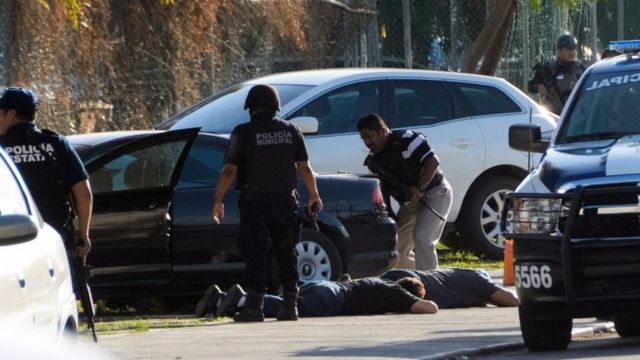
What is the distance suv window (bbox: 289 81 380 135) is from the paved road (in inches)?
143

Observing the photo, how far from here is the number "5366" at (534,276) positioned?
947 cm

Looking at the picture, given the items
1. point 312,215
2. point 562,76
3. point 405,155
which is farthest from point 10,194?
point 562,76

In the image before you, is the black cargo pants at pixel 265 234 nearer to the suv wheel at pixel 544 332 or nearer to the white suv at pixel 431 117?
the suv wheel at pixel 544 332

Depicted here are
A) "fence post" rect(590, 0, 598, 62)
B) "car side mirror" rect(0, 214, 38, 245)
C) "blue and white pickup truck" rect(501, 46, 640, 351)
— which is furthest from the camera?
"fence post" rect(590, 0, 598, 62)

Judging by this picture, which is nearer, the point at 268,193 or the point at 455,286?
the point at 268,193

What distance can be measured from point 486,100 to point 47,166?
8017mm

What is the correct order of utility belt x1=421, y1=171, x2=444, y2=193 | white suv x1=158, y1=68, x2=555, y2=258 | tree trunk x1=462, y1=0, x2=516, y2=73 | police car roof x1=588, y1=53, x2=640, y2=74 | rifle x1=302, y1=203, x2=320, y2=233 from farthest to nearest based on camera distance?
tree trunk x1=462, y1=0, x2=516, y2=73 → white suv x1=158, y1=68, x2=555, y2=258 → utility belt x1=421, y1=171, x2=444, y2=193 → rifle x1=302, y1=203, x2=320, y2=233 → police car roof x1=588, y1=53, x2=640, y2=74

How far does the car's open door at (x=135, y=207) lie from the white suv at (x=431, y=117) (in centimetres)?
234

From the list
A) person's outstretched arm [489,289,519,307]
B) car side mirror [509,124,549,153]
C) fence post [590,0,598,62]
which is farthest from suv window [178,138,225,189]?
fence post [590,0,598,62]

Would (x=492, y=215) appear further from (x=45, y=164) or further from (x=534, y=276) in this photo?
(x=45, y=164)

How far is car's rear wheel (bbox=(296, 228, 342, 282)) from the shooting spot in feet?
44.2

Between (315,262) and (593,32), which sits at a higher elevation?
(593,32)

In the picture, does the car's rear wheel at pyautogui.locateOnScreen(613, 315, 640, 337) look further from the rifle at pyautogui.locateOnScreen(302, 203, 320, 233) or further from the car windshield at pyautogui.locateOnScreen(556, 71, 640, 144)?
the rifle at pyautogui.locateOnScreen(302, 203, 320, 233)

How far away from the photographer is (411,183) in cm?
1422
